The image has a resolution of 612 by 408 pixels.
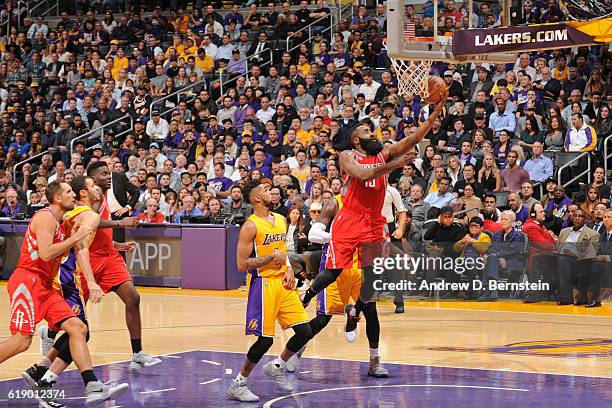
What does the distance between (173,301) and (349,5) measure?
9914mm

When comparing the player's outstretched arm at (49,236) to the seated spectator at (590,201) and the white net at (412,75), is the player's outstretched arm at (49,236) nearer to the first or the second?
the white net at (412,75)

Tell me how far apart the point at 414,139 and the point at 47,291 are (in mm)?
3330

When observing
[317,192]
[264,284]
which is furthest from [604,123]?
[264,284]

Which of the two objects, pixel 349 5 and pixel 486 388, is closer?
pixel 486 388

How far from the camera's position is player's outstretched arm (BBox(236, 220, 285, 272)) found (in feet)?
29.3

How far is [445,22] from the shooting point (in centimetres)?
1360

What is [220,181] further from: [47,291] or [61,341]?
[47,291]

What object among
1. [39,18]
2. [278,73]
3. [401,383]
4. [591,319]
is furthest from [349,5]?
[401,383]

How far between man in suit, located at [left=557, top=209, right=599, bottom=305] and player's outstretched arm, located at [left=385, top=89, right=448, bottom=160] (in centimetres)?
578

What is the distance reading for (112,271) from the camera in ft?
34.5

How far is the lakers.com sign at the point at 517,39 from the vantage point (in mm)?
13047

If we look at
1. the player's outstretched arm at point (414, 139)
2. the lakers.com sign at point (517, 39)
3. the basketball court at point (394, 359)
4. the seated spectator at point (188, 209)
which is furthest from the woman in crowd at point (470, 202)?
the player's outstretched arm at point (414, 139)

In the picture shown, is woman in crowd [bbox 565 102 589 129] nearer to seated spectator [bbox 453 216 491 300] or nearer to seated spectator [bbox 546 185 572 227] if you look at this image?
seated spectator [bbox 546 185 572 227]

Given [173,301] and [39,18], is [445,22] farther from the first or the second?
[39,18]
